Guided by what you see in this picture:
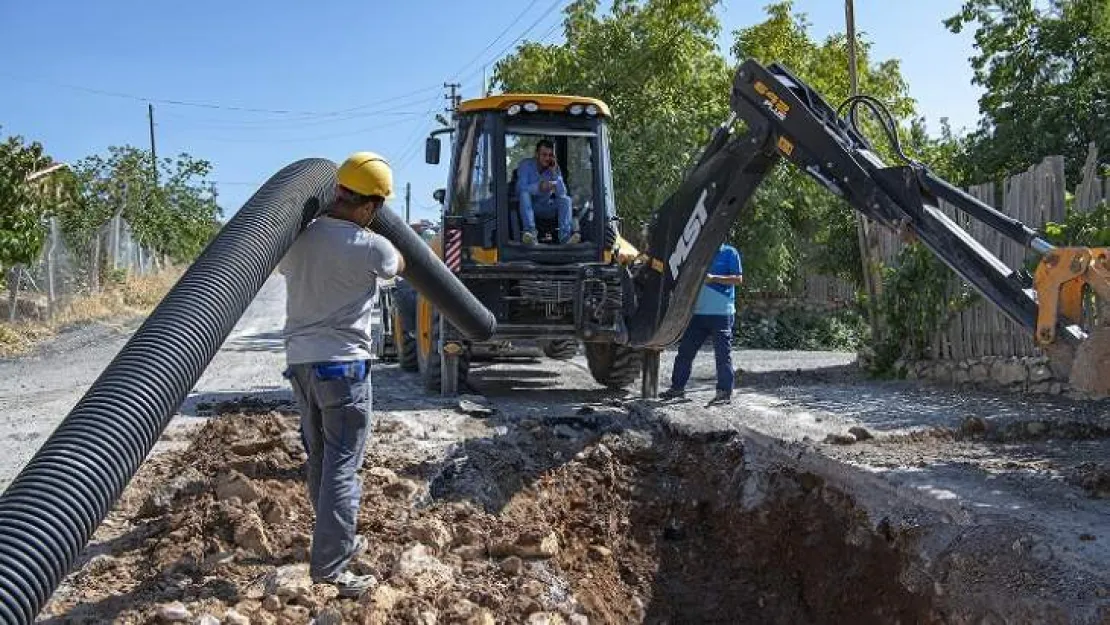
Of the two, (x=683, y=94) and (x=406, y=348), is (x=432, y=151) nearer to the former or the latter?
(x=406, y=348)

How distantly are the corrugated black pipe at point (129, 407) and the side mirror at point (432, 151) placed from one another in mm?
5120

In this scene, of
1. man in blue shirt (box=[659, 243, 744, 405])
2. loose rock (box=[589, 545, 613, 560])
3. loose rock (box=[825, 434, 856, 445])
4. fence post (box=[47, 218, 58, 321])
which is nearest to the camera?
loose rock (box=[589, 545, 613, 560])

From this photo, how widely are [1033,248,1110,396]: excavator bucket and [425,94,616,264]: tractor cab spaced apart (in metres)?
4.87

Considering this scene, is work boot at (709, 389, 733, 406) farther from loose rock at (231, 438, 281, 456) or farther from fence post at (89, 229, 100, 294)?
fence post at (89, 229, 100, 294)

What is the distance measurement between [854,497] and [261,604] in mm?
3400

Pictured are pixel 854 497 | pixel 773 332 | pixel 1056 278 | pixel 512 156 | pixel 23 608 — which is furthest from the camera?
pixel 773 332

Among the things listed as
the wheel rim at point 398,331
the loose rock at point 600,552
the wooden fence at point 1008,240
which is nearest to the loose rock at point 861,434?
the loose rock at point 600,552

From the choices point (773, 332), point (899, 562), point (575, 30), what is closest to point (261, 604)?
point (899, 562)

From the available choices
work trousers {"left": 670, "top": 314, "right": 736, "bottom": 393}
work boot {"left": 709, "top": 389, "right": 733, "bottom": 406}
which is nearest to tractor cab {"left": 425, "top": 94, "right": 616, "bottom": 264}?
work trousers {"left": 670, "top": 314, "right": 736, "bottom": 393}

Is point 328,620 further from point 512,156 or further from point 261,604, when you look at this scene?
point 512,156

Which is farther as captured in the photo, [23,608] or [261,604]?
[261,604]

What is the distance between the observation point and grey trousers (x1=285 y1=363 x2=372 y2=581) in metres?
4.25

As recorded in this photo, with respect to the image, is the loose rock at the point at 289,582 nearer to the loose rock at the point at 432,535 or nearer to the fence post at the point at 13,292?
the loose rock at the point at 432,535

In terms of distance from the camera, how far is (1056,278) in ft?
16.0
